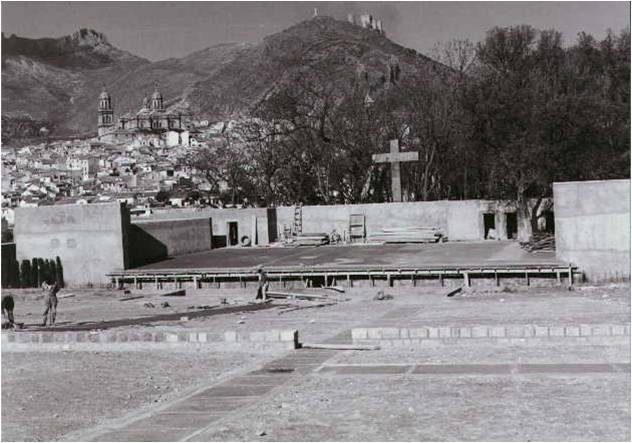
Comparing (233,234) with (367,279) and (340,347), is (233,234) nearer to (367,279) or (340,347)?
(367,279)

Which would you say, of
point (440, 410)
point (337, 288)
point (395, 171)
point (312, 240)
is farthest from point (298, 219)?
point (440, 410)

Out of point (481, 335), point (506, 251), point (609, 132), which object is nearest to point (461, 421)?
point (481, 335)

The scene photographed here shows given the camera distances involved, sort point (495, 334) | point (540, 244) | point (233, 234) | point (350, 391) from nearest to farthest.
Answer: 1. point (350, 391)
2. point (495, 334)
3. point (540, 244)
4. point (233, 234)

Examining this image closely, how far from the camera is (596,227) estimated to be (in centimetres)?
3269

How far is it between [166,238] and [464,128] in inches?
611

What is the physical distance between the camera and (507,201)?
4456 centimetres

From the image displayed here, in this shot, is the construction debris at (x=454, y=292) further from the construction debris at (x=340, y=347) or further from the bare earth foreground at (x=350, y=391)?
the construction debris at (x=340, y=347)

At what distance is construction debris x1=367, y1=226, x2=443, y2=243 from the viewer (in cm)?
4334

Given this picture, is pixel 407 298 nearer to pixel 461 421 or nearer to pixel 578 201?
pixel 578 201

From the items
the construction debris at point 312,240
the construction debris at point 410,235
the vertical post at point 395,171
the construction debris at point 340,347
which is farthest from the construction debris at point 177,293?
the vertical post at point 395,171

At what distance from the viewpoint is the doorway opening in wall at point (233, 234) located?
159 ft

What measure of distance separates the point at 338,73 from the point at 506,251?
46229 mm

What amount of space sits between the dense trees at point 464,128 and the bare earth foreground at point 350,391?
20598 millimetres

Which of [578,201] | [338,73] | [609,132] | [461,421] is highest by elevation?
[338,73]
